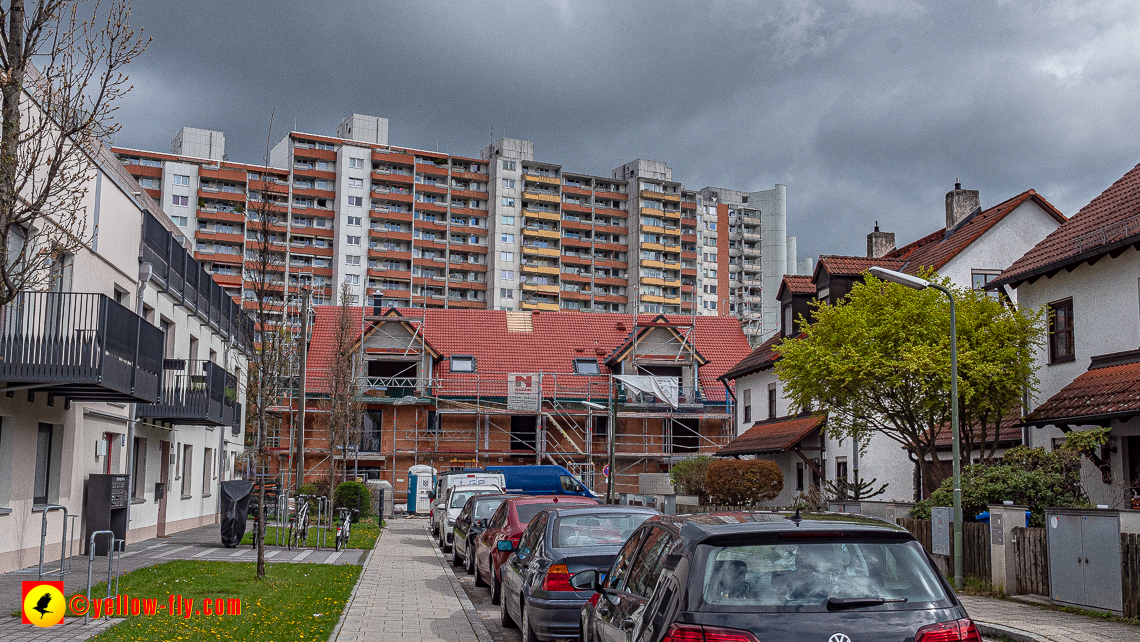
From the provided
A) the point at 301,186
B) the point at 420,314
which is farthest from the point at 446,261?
the point at 420,314

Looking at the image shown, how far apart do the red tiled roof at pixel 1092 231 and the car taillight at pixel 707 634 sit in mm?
17309

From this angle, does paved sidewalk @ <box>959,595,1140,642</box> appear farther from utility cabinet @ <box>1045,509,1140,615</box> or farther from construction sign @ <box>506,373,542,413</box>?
construction sign @ <box>506,373,542,413</box>

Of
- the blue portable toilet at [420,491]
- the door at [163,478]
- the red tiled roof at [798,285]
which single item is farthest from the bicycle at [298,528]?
the blue portable toilet at [420,491]

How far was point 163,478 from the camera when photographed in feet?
89.1

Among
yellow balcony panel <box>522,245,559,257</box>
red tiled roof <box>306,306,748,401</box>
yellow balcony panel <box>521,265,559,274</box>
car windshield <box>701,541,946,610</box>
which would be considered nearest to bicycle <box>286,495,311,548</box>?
car windshield <box>701,541,946,610</box>

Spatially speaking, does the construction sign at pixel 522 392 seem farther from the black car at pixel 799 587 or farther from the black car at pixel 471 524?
the black car at pixel 799 587

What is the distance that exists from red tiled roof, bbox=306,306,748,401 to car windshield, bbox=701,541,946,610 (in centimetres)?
4601

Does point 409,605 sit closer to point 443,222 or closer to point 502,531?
point 502,531

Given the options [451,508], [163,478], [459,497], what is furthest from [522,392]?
[163,478]

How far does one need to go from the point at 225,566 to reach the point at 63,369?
4.41 metres

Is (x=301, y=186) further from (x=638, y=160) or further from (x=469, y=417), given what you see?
(x=469, y=417)

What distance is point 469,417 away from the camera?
51500mm

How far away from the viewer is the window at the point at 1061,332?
21953mm

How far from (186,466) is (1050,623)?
24737mm
